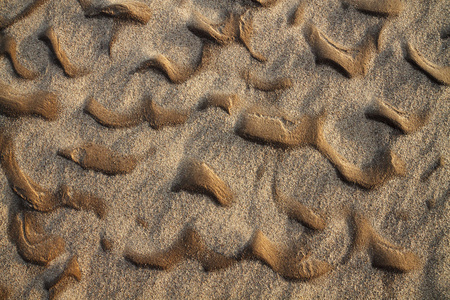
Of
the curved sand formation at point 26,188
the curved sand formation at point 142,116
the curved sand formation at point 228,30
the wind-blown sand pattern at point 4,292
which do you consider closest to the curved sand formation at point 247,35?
the curved sand formation at point 228,30

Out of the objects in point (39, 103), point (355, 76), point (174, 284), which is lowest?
point (174, 284)

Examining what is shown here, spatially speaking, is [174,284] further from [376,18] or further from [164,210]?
[376,18]

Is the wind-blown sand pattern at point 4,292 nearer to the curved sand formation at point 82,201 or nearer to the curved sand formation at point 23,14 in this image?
the curved sand formation at point 82,201

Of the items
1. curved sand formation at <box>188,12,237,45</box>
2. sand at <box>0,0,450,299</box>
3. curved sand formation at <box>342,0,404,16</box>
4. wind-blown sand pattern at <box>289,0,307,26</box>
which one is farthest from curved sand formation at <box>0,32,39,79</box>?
curved sand formation at <box>342,0,404,16</box>

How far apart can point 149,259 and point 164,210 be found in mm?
68

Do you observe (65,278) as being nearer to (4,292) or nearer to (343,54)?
(4,292)

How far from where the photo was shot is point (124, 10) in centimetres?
47

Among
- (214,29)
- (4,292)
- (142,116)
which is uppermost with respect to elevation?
(214,29)

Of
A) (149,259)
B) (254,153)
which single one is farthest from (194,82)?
(149,259)

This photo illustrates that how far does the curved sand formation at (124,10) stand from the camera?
47 centimetres

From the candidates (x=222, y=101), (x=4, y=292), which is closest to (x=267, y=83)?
(x=222, y=101)

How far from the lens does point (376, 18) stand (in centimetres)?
48

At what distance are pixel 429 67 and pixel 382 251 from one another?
0.88 feet

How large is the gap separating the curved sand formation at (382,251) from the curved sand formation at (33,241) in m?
0.40
